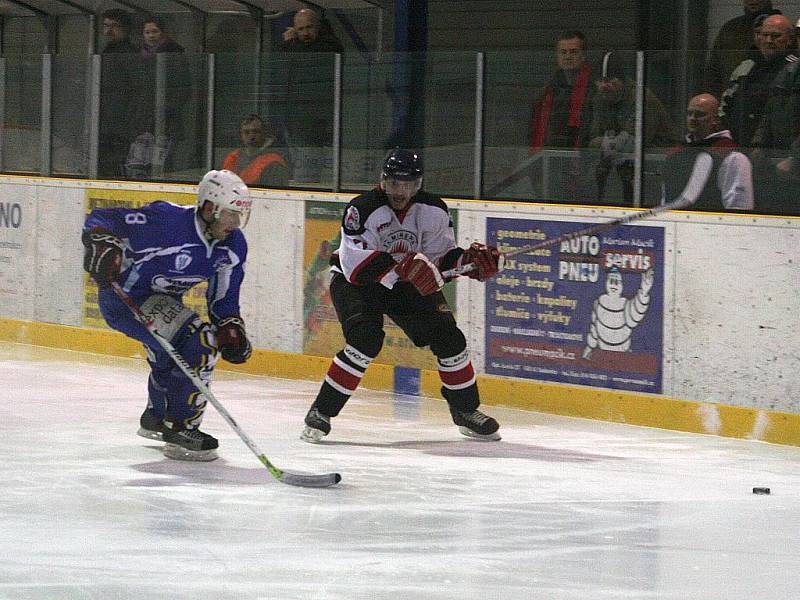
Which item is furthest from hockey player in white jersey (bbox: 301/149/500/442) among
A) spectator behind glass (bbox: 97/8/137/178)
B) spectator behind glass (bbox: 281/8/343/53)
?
spectator behind glass (bbox: 97/8/137/178)

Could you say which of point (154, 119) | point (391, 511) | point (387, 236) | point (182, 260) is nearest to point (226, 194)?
point (182, 260)

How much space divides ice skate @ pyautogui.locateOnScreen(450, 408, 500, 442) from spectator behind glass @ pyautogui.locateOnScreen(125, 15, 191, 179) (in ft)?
9.79

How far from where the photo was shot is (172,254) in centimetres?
588

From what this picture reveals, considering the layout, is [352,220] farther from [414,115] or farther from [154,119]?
[154,119]

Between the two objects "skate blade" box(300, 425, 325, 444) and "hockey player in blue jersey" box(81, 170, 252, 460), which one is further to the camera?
"skate blade" box(300, 425, 325, 444)

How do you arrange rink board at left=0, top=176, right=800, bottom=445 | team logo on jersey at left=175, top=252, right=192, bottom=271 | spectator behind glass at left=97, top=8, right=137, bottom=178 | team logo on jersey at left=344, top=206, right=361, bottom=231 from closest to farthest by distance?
team logo on jersey at left=175, top=252, right=192, bottom=271
team logo on jersey at left=344, top=206, right=361, bottom=231
rink board at left=0, top=176, right=800, bottom=445
spectator behind glass at left=97, top=8, right=137, bottom=178

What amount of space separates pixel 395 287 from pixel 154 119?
3008 mm

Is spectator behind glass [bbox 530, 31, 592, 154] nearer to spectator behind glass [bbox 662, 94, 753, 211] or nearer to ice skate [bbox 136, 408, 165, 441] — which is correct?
spectator behind glass [bbox 662, 94, 753, 211]

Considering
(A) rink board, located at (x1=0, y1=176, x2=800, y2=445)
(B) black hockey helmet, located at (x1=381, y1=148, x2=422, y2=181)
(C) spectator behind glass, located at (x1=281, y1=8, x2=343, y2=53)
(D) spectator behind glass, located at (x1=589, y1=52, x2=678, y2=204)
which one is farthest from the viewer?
(C) spectator behind glass, located at (x1=281, y1=8, x2=343, y2=53)

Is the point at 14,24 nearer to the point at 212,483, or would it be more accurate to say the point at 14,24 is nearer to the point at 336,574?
the point at 212,483

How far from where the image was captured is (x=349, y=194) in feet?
26.7

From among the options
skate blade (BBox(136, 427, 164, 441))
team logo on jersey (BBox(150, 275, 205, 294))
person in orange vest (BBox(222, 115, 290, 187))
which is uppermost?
person in orange vest (BBox(222, 115, 290, 187))

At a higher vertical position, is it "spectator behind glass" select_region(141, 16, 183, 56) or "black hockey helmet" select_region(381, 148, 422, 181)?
"spectator behind glass" select_region(141, 16, 183, 56)

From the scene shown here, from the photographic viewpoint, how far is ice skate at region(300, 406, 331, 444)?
21.2ft
